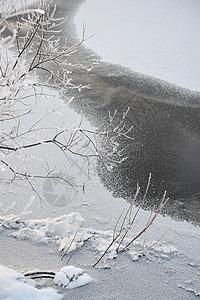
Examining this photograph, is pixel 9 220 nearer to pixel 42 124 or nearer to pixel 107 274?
pixel 107 274

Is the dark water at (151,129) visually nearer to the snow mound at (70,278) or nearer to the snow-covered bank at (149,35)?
the snow-covered bank at (149,35)

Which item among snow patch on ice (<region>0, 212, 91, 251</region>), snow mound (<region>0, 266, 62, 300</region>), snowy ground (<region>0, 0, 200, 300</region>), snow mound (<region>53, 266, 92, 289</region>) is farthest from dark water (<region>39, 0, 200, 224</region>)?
snow mound (<region>0, 266, 62, 300</region>)

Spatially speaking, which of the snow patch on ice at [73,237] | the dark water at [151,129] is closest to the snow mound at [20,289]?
the snow patch on ice at [73,237]

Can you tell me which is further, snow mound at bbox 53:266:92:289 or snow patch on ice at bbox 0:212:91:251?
snow patch on ice at bbox 0:212:91:251

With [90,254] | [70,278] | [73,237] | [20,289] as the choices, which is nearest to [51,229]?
[73,237]

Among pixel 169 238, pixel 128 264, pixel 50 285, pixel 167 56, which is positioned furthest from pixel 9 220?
pixel 167 56

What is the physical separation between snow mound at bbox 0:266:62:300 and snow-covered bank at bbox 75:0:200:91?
5.77 meters

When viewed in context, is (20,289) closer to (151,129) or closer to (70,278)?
(70,278)

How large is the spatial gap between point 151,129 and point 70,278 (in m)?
3.40

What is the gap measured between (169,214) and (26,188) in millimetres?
1650

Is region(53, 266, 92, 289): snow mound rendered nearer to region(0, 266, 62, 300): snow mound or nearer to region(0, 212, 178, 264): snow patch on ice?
region(0, 266, 62, 300): snow mound

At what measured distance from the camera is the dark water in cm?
441

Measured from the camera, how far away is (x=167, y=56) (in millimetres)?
9211

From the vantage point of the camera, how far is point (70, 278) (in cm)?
283
